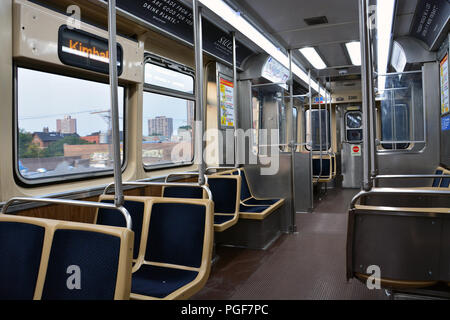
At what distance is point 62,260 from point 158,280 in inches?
25.1

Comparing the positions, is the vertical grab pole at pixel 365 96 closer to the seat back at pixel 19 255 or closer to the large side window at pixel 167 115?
the seat back at pixel 19 255

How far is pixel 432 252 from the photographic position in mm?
1680

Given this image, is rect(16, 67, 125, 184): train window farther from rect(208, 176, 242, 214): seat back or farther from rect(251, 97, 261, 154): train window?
rect(251, 97, 261, 154): train window

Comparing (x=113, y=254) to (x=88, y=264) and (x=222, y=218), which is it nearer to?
(x=88, y=264)

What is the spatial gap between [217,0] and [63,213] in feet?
7.12

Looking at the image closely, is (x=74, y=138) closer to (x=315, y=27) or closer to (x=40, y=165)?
(x=40, y=165)

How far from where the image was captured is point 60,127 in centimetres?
263

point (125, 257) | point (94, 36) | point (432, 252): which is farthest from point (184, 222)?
point (94, 36)

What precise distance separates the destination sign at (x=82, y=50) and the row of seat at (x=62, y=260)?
4.28 feet

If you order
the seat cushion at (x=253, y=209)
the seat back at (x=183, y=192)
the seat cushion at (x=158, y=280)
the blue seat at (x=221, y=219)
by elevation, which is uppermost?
the seat back at (x=183, y=192)

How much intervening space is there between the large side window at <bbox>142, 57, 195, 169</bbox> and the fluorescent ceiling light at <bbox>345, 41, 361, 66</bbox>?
2.48 metres

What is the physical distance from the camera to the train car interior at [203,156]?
5.38ft

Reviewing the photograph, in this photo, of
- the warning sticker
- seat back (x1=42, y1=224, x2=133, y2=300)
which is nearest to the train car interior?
seat back (x1=42, y1=224, x2=133, y2=300)

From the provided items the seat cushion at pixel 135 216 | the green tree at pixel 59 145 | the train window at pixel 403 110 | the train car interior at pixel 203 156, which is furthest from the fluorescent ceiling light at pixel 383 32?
the green tree at pixel 59 145
